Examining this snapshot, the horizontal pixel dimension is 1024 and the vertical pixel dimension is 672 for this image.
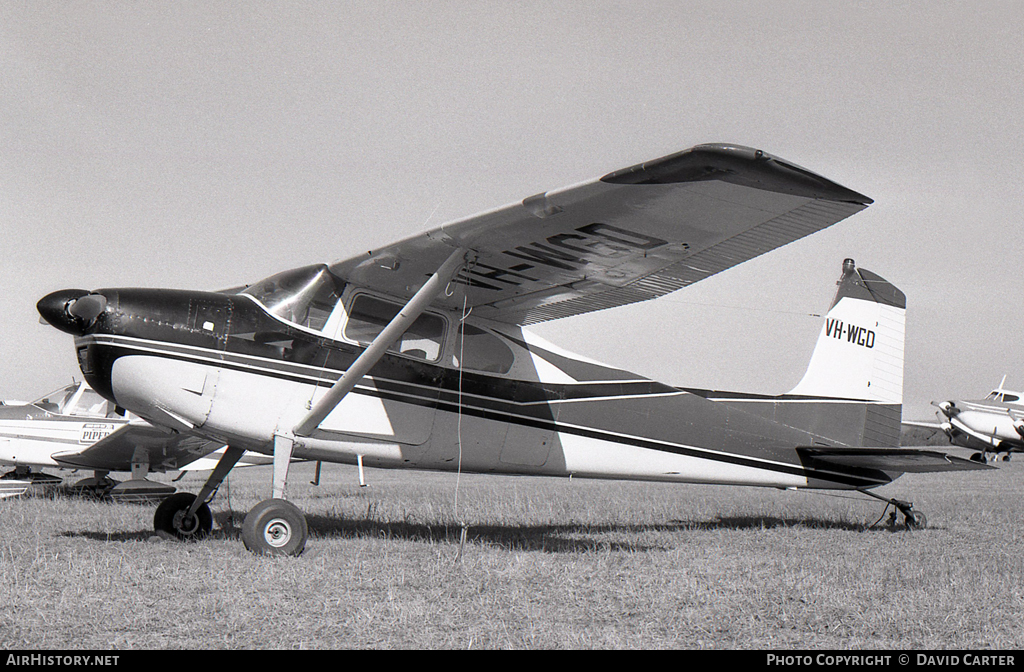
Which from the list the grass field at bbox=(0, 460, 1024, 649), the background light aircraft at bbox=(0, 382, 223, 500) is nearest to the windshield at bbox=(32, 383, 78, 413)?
the background light aircraft at bbox=(0, 382, 223, 500)

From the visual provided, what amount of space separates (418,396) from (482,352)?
74 centimetres

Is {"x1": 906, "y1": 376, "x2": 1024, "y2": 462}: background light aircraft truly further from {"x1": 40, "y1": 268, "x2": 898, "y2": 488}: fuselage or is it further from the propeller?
{"x1": 40, "y1": 268, "x2": 898, "y2": 488}: fuselage

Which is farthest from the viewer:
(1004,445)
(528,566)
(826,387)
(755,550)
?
(1004,445)

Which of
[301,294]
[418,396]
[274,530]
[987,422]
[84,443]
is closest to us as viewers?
[274,530]

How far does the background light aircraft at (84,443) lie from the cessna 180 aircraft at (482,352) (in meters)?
5.52

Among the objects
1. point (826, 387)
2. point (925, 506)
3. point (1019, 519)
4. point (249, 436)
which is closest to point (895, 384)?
point (826, 387)

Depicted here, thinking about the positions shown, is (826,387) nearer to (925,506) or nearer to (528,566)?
(925,506)

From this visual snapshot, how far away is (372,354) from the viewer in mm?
5688

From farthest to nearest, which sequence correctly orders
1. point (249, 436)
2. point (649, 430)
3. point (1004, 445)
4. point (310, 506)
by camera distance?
point (1004, 445), point (310, 506), point (649, 430), point (249, 436)

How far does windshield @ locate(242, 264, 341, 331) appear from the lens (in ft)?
20.1

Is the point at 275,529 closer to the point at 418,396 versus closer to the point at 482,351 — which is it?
the point at 418,396

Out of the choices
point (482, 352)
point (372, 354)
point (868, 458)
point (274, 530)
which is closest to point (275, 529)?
point (274, 530)
